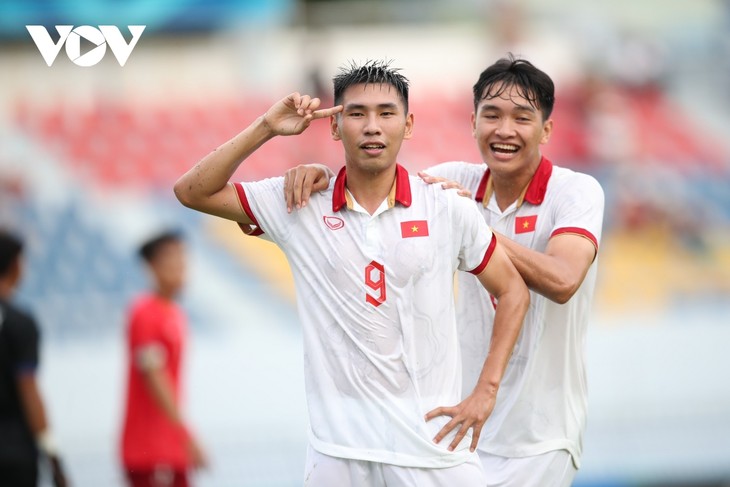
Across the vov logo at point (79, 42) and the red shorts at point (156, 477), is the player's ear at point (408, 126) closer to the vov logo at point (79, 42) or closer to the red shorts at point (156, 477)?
the red shorts at point (156, 477)

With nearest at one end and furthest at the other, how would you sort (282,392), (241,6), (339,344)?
1. (339,344)
2. (282,392)
3. (241,6)

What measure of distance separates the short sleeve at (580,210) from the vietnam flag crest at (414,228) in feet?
2.63

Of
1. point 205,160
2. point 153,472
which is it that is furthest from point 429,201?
point 153,472

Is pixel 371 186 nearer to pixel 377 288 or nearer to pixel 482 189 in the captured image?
pixel 377 288

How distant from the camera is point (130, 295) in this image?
13430mm

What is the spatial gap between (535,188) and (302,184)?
1.18m

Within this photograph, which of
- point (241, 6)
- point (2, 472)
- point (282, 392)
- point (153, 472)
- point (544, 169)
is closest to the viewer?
point (544, 169)

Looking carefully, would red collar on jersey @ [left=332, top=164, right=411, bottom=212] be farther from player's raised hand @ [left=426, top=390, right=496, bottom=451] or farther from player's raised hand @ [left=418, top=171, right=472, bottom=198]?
player's raised hand @ [left=426, top=390, right=496, bottom=451]

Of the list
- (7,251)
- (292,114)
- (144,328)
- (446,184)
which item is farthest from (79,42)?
(446,184)

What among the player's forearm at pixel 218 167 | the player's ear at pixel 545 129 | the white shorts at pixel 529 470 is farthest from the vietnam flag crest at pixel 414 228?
the white shorts at pixel 529 470

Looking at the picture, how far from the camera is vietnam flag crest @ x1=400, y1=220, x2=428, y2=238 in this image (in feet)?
15.1

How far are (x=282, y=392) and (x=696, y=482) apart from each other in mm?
4497

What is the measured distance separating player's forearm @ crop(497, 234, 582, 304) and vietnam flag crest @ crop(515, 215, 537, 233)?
0.36 m

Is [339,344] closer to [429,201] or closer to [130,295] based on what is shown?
[429,201]
